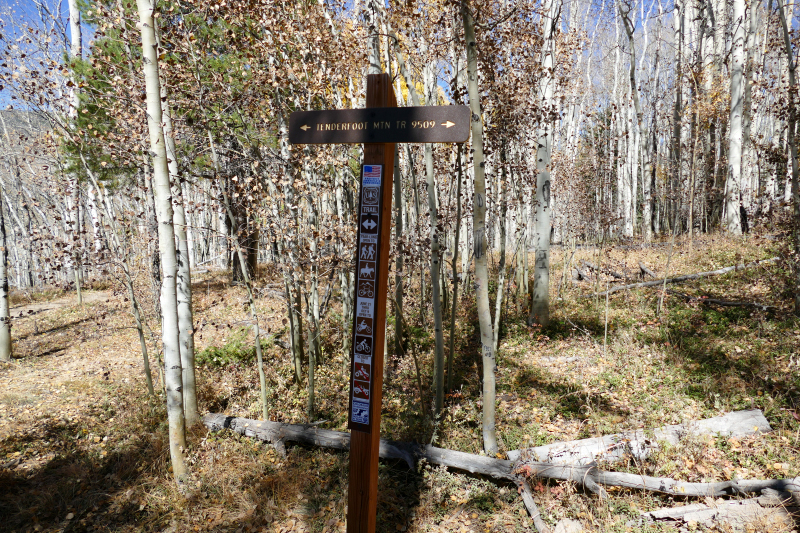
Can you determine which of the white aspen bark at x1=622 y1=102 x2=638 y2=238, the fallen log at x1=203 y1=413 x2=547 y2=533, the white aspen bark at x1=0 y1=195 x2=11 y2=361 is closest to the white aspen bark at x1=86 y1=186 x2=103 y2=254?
the white aspen bark at x1=0 y1=195 x2=11 y2=361

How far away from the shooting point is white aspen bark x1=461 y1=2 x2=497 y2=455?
150 inches

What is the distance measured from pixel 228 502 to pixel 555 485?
314cm

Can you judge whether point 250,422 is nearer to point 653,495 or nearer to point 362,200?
point 362,200

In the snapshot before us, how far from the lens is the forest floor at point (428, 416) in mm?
3658

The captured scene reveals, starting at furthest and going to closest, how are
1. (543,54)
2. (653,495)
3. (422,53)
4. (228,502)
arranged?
(543,54) → (422,53) → (228,502) → (653,495)

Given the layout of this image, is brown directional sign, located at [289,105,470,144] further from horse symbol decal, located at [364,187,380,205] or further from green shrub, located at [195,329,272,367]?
green shrub, located at [195,329,272,367]

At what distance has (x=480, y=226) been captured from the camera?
3.92 metres

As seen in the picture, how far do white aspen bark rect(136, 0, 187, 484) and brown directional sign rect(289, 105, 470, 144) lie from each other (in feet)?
6.23

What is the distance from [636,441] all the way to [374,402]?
291cm

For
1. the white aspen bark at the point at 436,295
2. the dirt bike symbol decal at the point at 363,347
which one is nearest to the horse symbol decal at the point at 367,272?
the dirt bike symbol decal at the point at 363,347

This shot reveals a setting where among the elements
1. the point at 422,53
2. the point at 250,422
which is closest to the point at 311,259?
the point at 250,422

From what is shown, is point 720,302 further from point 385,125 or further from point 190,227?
point 190,227

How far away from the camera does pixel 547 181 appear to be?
23.9ft

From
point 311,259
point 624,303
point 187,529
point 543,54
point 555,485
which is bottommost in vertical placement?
point 187,529
